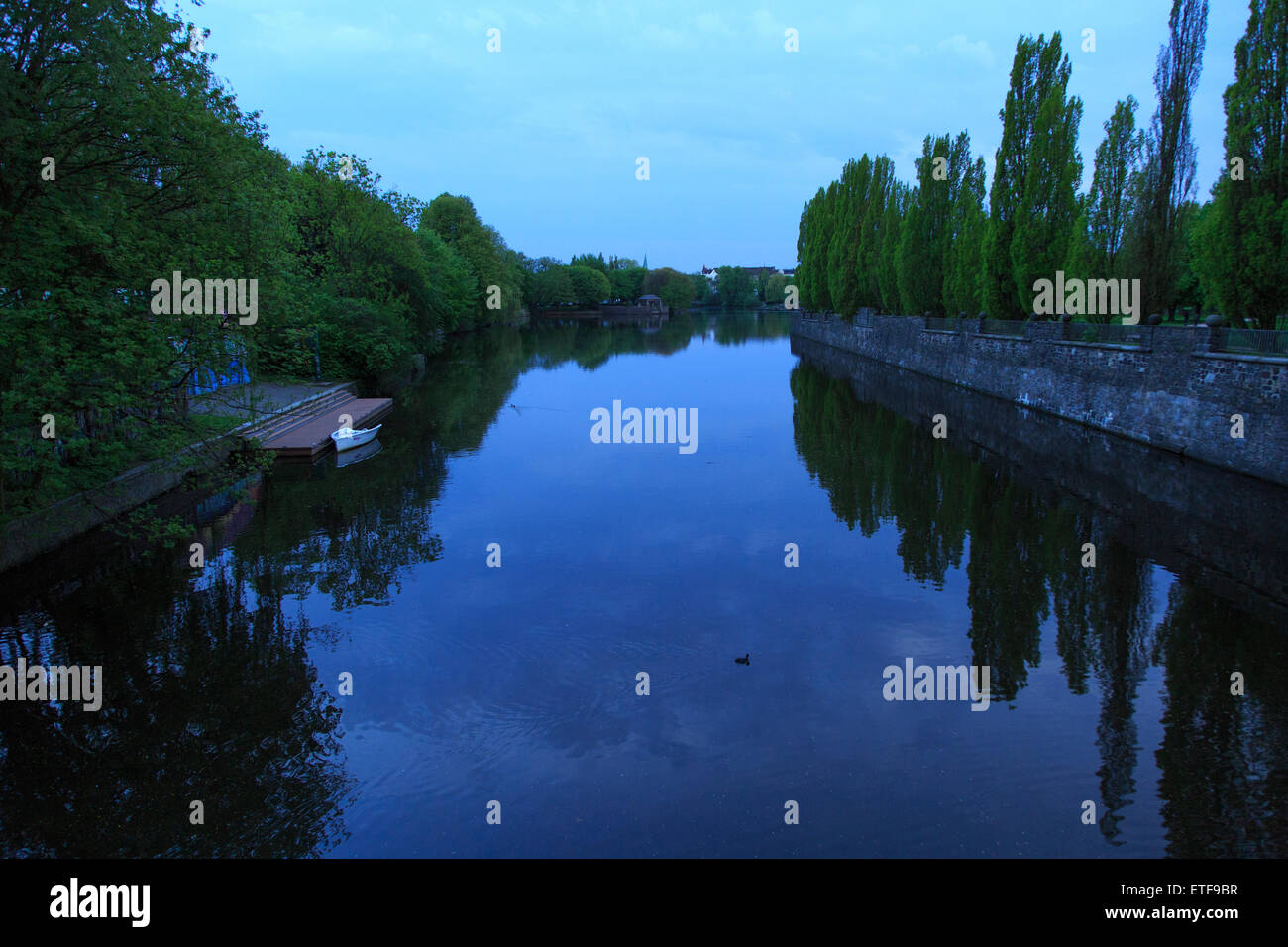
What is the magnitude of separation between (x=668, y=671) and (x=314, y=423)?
1997 cm

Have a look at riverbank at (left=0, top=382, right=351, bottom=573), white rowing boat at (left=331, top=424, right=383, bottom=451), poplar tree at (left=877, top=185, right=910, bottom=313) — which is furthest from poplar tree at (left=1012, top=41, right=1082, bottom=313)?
riverbank at (left=0, top=382, right=351, bottom=573)

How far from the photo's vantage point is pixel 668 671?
31.1ft

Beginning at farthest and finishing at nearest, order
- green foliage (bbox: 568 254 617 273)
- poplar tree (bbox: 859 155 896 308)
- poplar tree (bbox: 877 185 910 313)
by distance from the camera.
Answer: green foliage (bbox: 568 254 617 273) < poplar tree (bbox: 859 155 896 308) < poplar tree (bbox: 877 185 910 313)

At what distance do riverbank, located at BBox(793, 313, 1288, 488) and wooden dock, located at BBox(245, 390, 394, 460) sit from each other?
1970 centimetres

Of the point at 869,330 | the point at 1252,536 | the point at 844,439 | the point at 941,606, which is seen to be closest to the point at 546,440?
the point at 844,439

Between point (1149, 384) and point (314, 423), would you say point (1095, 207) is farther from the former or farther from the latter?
point (314, 423)

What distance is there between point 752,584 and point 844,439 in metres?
13.2

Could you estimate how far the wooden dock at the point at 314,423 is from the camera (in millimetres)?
21875

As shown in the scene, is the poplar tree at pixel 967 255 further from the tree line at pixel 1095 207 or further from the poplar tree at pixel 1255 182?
the poplar tree at pixel 1255 182

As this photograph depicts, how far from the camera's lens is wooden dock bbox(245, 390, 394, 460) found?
21.9 meters

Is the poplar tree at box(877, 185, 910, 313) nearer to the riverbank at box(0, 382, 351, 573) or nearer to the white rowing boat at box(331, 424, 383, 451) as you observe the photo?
the white rowing boat at box(331, 424, 383, 451)

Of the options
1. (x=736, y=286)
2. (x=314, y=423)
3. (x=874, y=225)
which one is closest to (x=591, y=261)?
(x=736, y=286)

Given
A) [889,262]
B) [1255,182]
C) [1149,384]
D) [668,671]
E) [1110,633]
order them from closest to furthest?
[668,671] < [1110,633] < [1255,182] < [1149,384] < [889,262]

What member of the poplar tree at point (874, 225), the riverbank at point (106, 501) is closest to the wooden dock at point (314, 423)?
the riverbank at point (106, 501)
